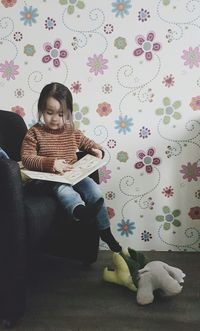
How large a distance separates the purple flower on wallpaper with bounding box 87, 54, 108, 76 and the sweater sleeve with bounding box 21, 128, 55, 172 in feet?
1.51

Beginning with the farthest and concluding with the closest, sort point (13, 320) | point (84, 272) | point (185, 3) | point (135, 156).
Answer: point (135, 156)
point (185, 3)
point (84, 272)
point (13, 320)

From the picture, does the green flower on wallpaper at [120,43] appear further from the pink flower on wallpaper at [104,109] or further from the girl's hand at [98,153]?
the girl's hand at [98,153]

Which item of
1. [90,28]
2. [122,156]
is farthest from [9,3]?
[122,156]

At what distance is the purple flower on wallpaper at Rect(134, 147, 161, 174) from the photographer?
1.78 metres

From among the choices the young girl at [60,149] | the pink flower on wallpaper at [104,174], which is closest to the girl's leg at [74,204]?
the young girl at [60,149]

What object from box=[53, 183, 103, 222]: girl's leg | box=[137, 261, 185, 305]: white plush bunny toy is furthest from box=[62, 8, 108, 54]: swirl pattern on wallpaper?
box=[137, 261, 185, 305]: white plush bunny toy

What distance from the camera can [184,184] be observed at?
69.8 inches

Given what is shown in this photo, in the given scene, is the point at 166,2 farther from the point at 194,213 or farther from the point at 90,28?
the point at 194,213

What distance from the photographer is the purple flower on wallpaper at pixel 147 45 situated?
1717mm

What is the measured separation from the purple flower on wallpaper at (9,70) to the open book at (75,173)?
591mm

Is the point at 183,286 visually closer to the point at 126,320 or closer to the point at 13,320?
the point at 126,320

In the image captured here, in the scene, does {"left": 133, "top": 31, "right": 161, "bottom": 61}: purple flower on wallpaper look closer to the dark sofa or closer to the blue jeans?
the blue jeans

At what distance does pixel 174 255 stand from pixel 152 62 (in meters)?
0.86

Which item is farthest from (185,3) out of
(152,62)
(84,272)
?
(84,272)
